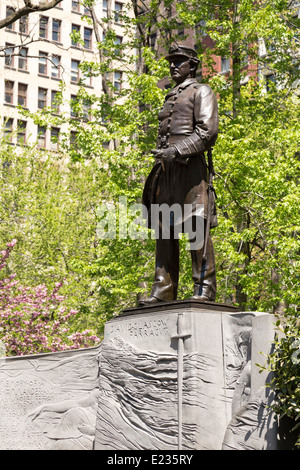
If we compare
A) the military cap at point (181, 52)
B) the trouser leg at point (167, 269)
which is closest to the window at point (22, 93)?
the military cap at point (181, 52)

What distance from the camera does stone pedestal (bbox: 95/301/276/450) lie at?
766 cm

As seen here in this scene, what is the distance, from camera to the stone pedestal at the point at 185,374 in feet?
25.1

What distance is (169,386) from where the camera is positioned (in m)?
8.09

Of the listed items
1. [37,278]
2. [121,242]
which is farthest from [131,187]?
[37,278]

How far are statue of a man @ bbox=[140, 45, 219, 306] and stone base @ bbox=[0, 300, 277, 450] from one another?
0.50 metres

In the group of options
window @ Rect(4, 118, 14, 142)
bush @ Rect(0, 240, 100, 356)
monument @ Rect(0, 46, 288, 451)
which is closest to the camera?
monument @ Rect(0, 46, 288, 451)

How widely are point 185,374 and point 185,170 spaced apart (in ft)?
→ 7.68

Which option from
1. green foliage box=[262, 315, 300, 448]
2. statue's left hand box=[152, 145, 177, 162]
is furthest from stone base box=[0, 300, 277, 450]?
statue's left hand box=[152, 145, 177, 162]

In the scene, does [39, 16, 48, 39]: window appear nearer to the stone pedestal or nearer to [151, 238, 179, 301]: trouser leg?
[151, 238, 179, 301]: trouser leg

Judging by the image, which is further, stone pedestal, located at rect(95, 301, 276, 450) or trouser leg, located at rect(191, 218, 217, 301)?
trouser leg, located at rect(191, 218, 217, 301)

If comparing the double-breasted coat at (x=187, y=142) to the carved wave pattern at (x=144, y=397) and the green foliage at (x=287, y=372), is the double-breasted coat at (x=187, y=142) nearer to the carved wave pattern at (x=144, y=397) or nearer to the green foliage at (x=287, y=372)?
the carved wave pattern at (x=144, y=397)
